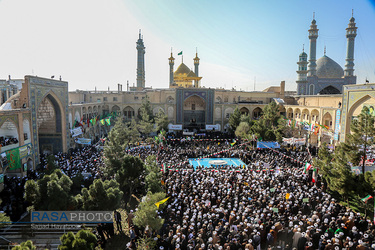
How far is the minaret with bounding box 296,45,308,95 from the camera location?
32.3 meters

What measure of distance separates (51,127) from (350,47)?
3359 centimetres

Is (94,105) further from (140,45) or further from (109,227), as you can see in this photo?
(109,227)

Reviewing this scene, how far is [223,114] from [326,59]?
16.2 metres

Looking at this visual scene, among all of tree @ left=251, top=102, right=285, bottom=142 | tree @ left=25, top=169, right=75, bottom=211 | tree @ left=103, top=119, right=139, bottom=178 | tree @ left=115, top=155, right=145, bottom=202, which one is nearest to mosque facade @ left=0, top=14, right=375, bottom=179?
tree @ left=251, top=102, right=285, bottom=142

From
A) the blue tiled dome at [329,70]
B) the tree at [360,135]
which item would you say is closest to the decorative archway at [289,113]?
the blue tiled dome at [329,70]

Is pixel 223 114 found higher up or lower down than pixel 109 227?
higher up

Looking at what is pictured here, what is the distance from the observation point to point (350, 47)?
30.6 m

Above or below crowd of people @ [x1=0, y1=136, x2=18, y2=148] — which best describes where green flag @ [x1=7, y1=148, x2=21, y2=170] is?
below

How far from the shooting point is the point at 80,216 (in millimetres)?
8031

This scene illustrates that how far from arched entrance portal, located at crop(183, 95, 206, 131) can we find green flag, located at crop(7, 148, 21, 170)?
2099 cm

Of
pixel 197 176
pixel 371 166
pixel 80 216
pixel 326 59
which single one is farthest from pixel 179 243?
pixel 326 59

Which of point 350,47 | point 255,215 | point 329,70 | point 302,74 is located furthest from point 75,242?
point 329,70

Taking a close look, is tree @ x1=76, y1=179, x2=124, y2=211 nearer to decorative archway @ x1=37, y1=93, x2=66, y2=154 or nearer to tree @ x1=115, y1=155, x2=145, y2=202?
tree @ x1=115, y1=155, x2=145, y2=202

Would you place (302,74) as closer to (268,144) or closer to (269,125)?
(269,125)
